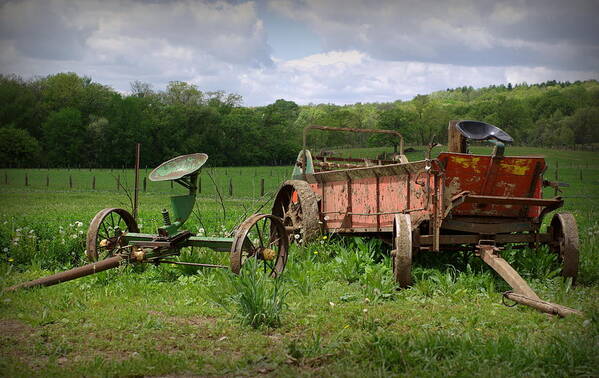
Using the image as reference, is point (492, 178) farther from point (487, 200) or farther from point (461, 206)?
point (461, 206)

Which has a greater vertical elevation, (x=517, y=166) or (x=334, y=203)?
(x=517, y=166)

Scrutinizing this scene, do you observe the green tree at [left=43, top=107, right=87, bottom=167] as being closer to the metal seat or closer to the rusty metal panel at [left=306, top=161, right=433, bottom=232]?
the rusty metal panel at [left=306, top=161, right=433, bottom=232]

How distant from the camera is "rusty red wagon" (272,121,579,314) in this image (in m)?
6.98

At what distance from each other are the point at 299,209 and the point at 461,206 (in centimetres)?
293

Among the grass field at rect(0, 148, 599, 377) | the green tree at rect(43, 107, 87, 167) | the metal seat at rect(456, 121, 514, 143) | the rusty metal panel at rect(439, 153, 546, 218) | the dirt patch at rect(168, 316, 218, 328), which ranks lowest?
the dirt patch at rect(168, 316, 218, 328)

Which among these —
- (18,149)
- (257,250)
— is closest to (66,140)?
(18,149)

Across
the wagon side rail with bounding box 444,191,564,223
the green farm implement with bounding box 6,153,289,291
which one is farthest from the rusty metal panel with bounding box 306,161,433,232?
the green farm implement with bounding box 6,153,289,291

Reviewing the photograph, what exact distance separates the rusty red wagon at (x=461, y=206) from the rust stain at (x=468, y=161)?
1 centimetres

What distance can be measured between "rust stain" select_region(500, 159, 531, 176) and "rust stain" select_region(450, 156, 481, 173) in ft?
1.16

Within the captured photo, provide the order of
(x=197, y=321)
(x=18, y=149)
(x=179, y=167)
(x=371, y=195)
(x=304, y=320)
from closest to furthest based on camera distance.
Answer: (x=304, y=320)
(x=197, y=321)
(x=179, y=167)
(x=371, y=195)
(x=18, y=149)

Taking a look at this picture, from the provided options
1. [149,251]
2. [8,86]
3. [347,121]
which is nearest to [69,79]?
[8,86]

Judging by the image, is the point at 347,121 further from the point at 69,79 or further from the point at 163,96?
the point at 69,79

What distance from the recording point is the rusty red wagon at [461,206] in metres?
6.98

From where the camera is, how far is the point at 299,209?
9.53 metres
